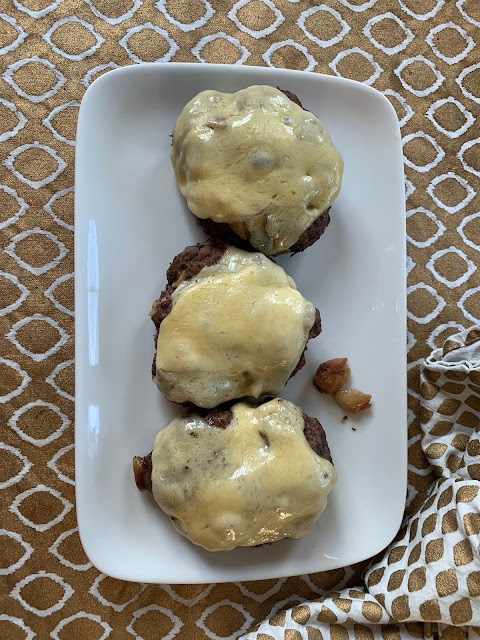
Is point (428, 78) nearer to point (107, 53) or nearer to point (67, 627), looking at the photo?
point (107, 53)

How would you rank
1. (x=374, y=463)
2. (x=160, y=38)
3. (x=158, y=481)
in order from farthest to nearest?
1. (x=160, y=38)
2. (x=374, y=463)
3. (x=158, y=481)

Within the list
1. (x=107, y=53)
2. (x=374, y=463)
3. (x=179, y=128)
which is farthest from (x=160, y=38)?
(x=374, y=463)

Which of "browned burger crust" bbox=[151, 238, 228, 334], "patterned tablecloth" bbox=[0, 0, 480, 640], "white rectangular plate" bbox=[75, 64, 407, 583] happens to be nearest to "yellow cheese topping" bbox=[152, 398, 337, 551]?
"white rectangular plate" bbox=[75, 64, 407, 583]

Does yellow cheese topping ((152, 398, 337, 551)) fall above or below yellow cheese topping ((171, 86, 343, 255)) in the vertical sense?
below

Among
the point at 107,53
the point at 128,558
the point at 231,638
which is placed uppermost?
the point at 107,53

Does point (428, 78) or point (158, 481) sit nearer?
point (158, 481)

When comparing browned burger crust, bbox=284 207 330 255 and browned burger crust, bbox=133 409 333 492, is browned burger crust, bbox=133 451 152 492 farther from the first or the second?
browned burger crust, bbox=284 207 330 255
